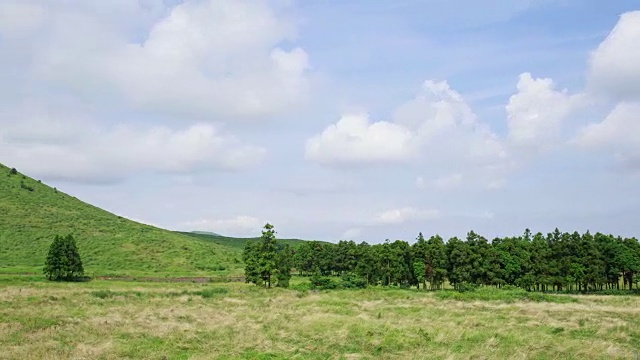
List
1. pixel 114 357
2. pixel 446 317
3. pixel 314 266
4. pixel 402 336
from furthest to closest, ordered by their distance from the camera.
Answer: pixel 314 266 < pixel 446 317 < pixel 402 336 < pixel 114 357

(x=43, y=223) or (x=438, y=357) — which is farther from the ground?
(x=43, y=223)

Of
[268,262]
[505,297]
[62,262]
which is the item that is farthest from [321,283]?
[62,262]

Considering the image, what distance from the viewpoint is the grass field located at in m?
24.9

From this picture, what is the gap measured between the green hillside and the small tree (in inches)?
328

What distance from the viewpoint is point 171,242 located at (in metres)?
131

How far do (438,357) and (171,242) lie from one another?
11638 centimetres

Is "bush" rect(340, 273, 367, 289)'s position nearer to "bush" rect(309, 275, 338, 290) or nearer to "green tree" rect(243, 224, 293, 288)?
"bush" rect(309, 275, 338, 290)

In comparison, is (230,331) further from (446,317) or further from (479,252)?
(479,252)

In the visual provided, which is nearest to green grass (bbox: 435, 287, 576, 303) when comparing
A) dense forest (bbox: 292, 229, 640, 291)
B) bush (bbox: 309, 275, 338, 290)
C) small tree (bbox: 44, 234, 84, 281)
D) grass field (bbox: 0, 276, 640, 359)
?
grass field (bbox: 0, 276, 640, 359)

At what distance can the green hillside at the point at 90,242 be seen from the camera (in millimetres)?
103731

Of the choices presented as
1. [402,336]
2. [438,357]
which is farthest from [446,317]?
[438,357]

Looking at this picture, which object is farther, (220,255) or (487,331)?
(220,255)

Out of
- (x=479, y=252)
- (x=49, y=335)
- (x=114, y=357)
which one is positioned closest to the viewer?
(x=114, y=357)

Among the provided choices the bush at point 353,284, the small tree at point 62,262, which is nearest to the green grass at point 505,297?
the bush at point 353,284
